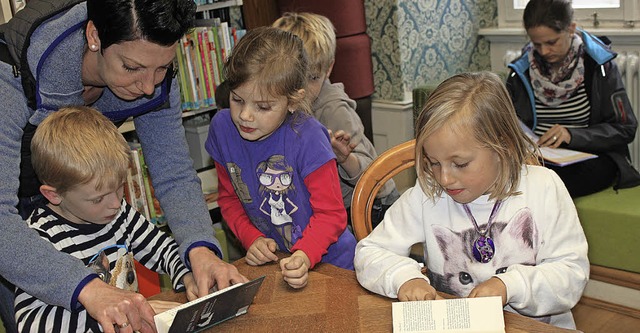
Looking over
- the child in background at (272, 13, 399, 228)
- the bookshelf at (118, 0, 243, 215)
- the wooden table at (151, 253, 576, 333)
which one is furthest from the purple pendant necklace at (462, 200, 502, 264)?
the bookshelf at (118, 0, 243, 215)

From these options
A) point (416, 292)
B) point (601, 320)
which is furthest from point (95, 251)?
point (601, 320)

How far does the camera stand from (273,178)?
75.8 inches

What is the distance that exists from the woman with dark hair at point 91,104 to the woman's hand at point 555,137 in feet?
5.40

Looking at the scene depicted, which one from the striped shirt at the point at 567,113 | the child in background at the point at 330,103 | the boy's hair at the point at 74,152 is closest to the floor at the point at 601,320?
the striped shirt at the point at 567,113

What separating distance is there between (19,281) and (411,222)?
0.80 metres

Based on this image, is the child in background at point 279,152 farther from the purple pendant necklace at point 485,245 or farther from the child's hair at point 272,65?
the purple pendant necklace at point 485,245

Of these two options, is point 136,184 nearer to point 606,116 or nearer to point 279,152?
point 279,152

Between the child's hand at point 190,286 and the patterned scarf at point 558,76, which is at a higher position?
the patterned scarf at point 558,76

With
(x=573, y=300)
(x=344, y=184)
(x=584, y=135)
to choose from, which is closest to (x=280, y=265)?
(x=573, y=300)

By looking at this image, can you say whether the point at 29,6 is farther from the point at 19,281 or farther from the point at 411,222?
the point at 411,222

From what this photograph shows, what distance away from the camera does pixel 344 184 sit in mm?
2371

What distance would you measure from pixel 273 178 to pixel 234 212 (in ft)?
0.67

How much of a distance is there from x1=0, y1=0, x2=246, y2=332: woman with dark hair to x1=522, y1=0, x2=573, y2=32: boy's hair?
169 cm

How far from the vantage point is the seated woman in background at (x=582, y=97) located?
299cm
